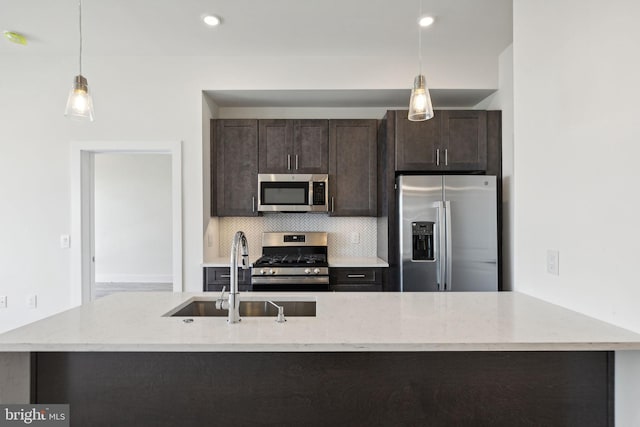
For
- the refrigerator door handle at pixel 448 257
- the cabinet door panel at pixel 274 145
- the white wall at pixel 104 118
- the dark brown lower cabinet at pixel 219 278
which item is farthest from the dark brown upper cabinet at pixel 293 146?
the refrigerator door handle at pixel 448 257

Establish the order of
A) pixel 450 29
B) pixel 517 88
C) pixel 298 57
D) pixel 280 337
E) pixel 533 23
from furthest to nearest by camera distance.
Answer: pixel 298 57
pixel 450 29
pixel 517 88
pixel 533 23
pixel 280 337

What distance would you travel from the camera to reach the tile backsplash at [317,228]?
12.3 feet

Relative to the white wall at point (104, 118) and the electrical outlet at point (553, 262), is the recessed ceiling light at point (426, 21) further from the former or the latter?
the electrical outlet at point (553, 262)

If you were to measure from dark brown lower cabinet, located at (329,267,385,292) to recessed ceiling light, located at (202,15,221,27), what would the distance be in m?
2.19

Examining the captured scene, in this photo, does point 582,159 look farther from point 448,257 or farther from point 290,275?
point 290,275

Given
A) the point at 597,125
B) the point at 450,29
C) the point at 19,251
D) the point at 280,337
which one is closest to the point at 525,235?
the point at 597,125

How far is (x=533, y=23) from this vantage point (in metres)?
1.77

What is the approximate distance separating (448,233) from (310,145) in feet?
4.96

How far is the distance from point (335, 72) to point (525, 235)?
7.24ft

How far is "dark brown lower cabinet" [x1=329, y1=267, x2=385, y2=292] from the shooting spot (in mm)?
3209

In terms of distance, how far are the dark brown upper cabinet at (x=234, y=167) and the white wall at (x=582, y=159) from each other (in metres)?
2.28

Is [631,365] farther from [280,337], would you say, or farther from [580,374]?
[280,337]

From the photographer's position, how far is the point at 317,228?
12.4 ft

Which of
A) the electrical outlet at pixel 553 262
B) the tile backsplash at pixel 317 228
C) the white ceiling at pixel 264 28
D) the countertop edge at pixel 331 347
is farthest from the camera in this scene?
the tile backsplash at pixel 317 228
